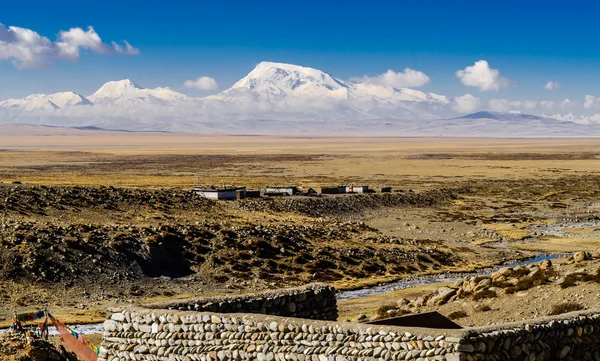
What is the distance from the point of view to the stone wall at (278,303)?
14.1 metres

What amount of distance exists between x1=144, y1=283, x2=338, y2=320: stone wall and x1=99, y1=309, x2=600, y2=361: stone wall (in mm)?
962

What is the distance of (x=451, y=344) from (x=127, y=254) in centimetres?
3516

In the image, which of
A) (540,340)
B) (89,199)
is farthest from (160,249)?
(540,340)

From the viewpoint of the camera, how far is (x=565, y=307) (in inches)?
854

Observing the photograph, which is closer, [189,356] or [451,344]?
[451,344]

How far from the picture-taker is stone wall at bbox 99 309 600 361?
1023 cm

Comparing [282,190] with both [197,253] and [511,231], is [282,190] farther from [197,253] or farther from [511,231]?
[197,253]

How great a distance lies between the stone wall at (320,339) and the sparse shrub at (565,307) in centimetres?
905

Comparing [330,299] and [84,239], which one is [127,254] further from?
[330,299]

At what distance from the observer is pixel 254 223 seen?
192 ft

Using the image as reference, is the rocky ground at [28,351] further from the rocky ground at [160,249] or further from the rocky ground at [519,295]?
the rocky ground at [160,249]

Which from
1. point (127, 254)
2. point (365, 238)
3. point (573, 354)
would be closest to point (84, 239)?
point (127, 254)

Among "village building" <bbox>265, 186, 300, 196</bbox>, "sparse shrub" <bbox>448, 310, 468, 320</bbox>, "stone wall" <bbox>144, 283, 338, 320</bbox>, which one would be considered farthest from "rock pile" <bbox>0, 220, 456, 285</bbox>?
"stone wall" <bbox>144, 283, 338, 320</bbox>

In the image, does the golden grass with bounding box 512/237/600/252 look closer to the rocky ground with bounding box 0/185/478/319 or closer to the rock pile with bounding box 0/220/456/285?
the rocky ground with bounding box 0/185/478/319
